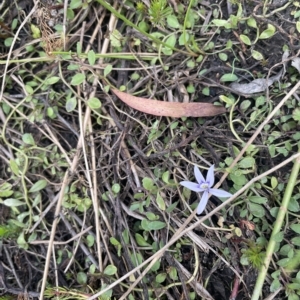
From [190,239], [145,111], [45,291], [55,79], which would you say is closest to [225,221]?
[190,239]

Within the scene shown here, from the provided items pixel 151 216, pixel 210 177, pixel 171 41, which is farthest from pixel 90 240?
pixel 171 41

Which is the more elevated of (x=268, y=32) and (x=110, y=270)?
(x=268, y=32)

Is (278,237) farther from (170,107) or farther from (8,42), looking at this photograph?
(8,42)

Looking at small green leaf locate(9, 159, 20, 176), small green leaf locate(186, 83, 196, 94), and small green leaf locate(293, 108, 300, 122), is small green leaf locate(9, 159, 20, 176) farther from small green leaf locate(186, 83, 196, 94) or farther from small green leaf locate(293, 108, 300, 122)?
small green leaf locate(293, 108, 300, 122)

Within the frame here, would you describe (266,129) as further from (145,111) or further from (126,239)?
(126,239)

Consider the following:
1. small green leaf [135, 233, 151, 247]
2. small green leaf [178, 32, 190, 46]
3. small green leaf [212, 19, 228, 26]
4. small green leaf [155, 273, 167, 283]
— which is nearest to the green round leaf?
small green leaf [178, 32, 190, 46]
